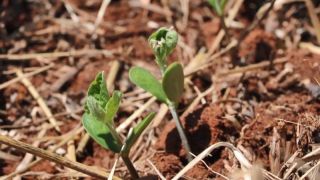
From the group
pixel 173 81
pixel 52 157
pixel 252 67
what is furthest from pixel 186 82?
pixel 52 157

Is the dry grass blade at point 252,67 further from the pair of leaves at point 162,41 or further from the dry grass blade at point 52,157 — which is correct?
the dry grass blade at point 52,157

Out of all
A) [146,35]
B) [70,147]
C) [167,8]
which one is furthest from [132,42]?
[70,147]

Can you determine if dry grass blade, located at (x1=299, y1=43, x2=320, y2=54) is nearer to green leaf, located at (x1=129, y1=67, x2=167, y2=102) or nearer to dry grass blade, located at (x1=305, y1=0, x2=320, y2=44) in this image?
dry grass blade, located at (x1=305, y1=0, x2=320, y2=44)

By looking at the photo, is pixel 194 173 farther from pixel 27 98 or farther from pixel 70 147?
pixel 27 98

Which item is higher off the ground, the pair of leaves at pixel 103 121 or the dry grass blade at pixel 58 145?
the pair of leaves at pixel 103 121

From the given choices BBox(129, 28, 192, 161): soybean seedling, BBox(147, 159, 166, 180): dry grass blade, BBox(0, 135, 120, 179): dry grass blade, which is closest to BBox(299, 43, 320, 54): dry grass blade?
BBox(129, 28, 192, 161): soybean seedling

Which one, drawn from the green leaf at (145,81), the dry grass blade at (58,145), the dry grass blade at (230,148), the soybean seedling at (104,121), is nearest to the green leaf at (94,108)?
the soybean seedling at (104,121)
